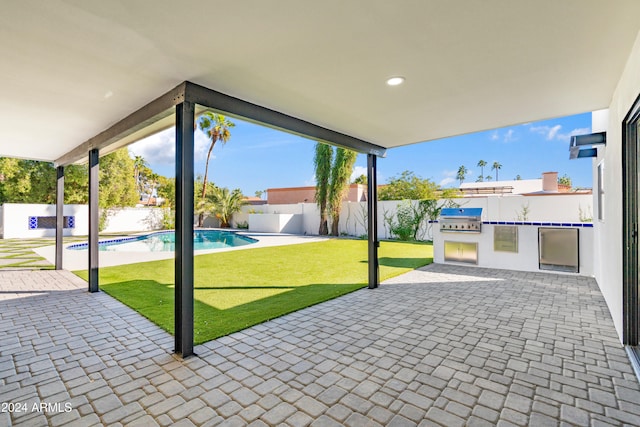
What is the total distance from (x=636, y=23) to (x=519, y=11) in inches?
35.0

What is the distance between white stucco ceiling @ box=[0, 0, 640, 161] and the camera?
2.02 m

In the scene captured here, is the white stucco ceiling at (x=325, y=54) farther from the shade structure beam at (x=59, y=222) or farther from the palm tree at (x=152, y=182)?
the palm tree at (x=152, y=182)

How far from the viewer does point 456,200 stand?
1285cm

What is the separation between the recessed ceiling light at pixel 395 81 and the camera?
9.94ft

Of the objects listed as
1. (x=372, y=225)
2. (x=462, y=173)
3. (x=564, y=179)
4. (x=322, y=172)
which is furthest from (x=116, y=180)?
(x=462, y=173)

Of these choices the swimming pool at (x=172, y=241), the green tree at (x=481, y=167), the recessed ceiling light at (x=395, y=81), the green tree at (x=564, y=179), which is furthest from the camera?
the green tree at (x=481, y=167)

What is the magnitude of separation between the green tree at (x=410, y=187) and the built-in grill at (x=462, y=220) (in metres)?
9.35

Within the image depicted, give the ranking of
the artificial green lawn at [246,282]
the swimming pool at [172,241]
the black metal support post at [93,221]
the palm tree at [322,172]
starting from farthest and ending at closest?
the palm tree at [322,172] < the swimming pool at [172,241] < the black metal support post at [93,221] < the artificial green lawn at [246,282]

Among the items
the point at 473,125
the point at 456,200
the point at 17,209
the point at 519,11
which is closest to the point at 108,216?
the point at 17,209

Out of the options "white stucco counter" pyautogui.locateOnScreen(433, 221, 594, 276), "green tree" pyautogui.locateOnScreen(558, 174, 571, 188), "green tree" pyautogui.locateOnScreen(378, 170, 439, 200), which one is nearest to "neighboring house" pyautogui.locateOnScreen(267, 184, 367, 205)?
"green tree" pyautogui.locateOnScreen(378, 170, 439, 200)

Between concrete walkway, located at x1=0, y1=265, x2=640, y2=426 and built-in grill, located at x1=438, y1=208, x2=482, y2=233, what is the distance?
3103mm

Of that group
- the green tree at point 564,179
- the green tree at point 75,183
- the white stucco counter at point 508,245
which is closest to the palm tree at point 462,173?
the green tree at point 564,179

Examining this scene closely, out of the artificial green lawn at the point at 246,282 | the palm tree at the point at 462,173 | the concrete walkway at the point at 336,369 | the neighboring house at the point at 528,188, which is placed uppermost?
the palm tree at the point at 462,173

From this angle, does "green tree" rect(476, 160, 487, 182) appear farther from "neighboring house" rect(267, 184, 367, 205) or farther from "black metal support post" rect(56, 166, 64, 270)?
"black metal support post" rect(56, 166, 64, 270)
